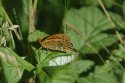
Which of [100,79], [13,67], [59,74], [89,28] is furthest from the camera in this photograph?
[89,28]

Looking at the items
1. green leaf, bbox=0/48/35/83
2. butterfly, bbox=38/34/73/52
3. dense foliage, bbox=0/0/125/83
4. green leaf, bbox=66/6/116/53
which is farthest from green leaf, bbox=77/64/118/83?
green leaf, bbox=0/48/35/83

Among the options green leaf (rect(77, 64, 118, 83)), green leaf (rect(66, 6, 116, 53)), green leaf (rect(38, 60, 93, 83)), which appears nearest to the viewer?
green leaf (rect(38, 60, 93, 83))

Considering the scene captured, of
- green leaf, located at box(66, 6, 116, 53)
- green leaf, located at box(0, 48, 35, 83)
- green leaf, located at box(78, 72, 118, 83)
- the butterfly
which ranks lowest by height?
green leaf, located at box(78, 72, 118, 83)

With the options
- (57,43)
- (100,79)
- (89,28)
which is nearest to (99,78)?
(100,79)

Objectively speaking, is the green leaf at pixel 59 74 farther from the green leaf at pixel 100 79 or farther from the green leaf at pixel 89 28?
the green leaf at pixel 89 28

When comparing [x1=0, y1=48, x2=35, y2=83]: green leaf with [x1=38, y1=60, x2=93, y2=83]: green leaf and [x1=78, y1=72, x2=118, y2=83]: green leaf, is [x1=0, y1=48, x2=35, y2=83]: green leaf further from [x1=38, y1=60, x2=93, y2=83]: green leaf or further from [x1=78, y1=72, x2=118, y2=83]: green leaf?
[x1=78, y1=72, x2=118, y2=83]: green leaf

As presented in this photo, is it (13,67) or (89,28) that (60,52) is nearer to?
(13,67)

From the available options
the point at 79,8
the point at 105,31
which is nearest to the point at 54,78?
the point at 105,31
